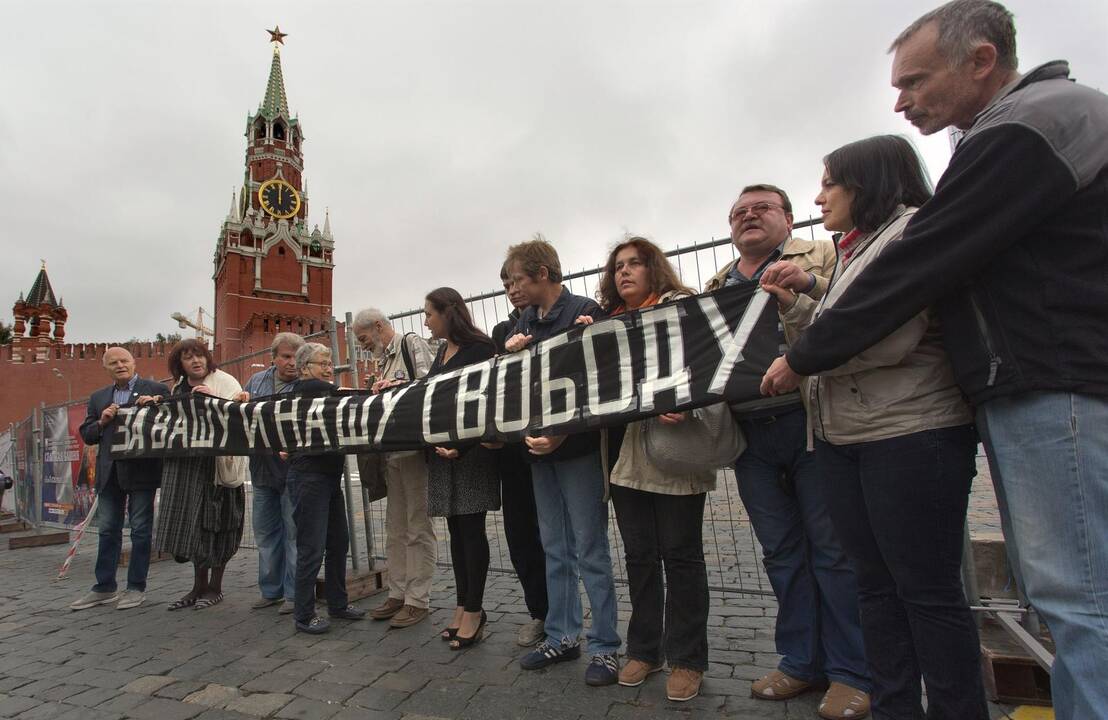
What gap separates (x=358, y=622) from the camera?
14.1 ft

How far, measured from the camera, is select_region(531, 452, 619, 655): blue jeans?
10.3 ft

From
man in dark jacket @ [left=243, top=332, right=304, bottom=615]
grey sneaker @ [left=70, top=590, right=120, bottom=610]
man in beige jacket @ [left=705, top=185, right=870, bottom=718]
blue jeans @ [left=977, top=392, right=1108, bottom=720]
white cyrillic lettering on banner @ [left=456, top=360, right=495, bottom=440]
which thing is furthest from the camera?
grey sneaker @ [left=70, top=590, right=120, bottom=610]

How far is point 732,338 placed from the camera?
9.24 feet

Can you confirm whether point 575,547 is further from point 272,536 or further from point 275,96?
point 275,96

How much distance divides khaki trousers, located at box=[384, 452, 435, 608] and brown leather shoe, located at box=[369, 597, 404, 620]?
0.03 meters

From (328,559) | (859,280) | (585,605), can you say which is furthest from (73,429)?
(859,280)

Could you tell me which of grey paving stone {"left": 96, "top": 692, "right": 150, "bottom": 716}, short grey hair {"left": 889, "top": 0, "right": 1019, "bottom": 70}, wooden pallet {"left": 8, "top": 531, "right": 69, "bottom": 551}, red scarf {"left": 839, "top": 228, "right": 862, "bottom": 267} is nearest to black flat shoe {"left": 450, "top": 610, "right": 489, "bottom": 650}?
grey paving stone {"left": 96, "top": 692, "right": 150, "bottom": 716}

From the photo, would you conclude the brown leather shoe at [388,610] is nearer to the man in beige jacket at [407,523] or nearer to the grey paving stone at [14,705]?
the man in beige jacket at [407,523]

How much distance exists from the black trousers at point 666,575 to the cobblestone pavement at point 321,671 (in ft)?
0.69

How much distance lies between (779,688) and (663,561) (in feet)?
2.42

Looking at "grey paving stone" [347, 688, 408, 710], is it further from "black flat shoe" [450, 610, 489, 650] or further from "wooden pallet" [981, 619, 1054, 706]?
"wooden pallet" [981, 619, 1054, 706]

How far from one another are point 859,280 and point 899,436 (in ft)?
1.73

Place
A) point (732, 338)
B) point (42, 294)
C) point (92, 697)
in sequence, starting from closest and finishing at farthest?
point (732, 338) → point (92, 697) → point (42, 294)

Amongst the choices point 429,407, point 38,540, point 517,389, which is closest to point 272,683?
point 429,407
